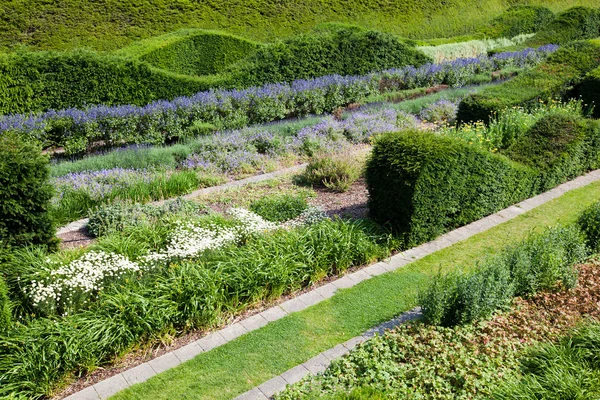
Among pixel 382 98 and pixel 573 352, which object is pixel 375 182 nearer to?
pixel 573 352

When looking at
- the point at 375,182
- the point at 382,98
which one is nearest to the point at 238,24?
the point at 382,98

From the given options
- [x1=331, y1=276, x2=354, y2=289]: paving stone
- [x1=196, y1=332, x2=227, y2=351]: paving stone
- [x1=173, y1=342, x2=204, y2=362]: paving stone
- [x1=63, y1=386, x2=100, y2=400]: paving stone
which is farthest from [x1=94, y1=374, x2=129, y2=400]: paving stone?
[x1=331, y1=276, x2=354, y2=289]: paving stone

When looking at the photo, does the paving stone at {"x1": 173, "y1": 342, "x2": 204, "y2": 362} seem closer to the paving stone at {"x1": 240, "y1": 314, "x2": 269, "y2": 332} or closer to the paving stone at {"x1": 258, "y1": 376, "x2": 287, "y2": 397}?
the paving stone at {"x1": 240, "y1": 314, "x2": 269, "y2": 332}

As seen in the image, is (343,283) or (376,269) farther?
(376,269)

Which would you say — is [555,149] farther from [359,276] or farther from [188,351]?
[188,351]

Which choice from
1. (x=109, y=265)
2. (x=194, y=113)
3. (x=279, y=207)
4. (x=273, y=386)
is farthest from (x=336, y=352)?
(x=194, y=113)

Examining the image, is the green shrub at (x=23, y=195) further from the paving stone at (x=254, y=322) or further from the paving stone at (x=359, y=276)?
the paving stone at (x=359, y=276)
